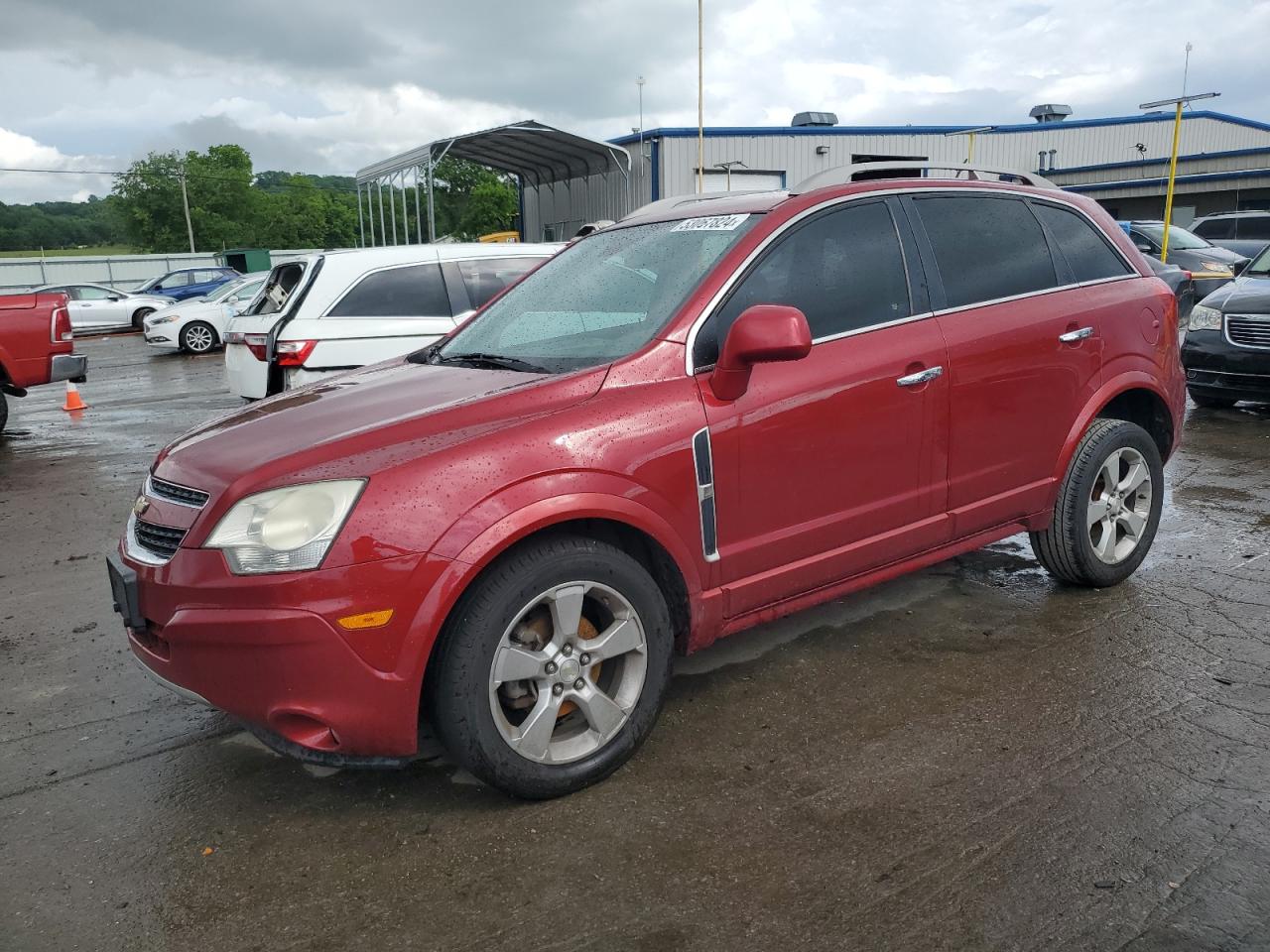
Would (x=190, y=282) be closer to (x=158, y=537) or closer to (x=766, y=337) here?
(x=158, y=537)

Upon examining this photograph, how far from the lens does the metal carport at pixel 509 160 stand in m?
23.3

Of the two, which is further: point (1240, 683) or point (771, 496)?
point (1240, 683)

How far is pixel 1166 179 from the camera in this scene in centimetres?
3059

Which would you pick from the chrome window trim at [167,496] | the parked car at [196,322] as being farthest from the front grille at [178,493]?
the parked car at [196,322]

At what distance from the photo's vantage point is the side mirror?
9.98 ft

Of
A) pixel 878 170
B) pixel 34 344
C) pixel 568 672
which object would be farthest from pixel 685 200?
pixel 34 344

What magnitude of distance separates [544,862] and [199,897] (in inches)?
35.4

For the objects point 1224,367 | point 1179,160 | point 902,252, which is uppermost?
point 1179,160

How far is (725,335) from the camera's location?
331 centimetres

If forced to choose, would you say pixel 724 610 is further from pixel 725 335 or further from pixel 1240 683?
pixel 1240 683

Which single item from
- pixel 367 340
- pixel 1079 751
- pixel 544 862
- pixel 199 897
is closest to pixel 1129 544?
pixel 1079 751

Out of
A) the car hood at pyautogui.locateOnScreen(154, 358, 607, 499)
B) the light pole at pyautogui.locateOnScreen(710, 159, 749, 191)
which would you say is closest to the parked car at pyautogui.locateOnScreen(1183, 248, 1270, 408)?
the car hood at pyautogui.locateOnScreen(154, 358, 607, 499)

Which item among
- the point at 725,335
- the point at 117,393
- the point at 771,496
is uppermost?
the point at 725,335

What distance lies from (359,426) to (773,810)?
65.0 inches
